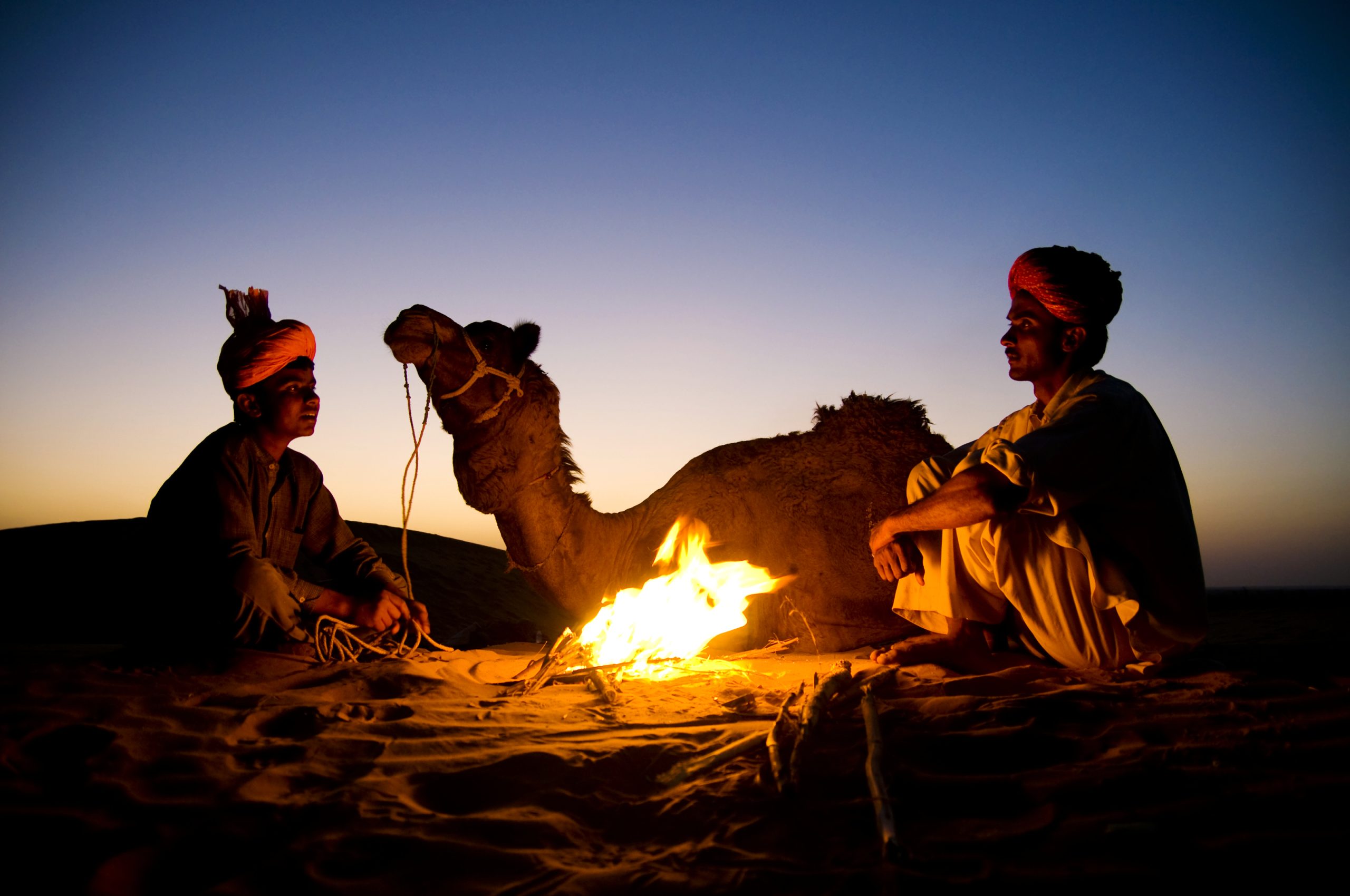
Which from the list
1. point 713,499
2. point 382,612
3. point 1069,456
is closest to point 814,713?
point 1069,456

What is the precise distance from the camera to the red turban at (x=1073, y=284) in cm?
342

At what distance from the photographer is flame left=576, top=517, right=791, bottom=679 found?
13.2 feet

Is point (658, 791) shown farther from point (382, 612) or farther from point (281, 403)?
point (281, 403)

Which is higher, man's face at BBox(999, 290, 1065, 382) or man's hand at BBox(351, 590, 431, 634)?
man's face at BBox(999, 290, 1065, 382)

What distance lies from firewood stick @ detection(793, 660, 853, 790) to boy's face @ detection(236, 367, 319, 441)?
318cm

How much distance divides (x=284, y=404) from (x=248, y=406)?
0.19m

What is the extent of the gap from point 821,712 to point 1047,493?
1303mm

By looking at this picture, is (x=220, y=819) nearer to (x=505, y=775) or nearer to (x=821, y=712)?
(x=505, y=775)

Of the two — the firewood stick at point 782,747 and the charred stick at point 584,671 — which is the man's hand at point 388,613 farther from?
the firewood stick at point 782,747

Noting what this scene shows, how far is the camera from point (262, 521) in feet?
13.3

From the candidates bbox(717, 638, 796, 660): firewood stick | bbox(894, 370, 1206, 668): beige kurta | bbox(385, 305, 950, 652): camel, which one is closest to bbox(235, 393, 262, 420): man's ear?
bbox(385, 305, 950, 652): camel

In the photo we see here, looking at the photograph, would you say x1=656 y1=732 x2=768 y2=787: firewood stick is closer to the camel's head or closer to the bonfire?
the bonfire

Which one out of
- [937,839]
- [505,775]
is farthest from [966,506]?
[505,775]

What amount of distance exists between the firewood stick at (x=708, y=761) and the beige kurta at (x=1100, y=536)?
151cm
